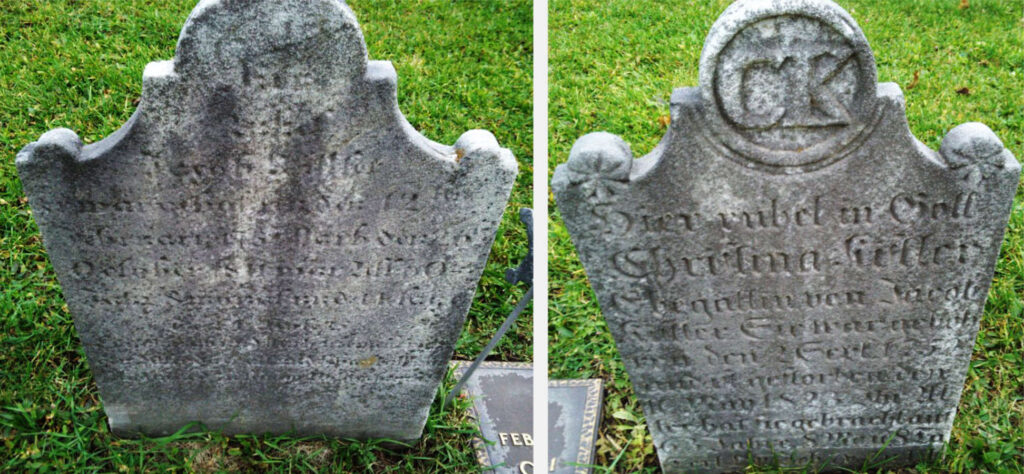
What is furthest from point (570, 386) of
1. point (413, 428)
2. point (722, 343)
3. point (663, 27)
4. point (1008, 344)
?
point (663, 27)

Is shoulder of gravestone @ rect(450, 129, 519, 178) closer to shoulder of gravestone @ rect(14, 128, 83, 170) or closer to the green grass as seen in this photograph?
shoulder of gravestone @ rect(14, 128, 83, 170)

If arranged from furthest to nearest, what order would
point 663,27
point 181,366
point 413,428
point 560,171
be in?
point 663,27, point 413,428, point 181,366, point 560,171

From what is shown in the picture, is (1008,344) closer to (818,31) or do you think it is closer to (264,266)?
(818,31)

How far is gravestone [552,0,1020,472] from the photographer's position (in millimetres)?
2014

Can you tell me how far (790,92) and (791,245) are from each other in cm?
48

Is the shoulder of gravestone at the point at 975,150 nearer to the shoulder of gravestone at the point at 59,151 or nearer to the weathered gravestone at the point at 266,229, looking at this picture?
the weathered gravestone at the point at 266,229

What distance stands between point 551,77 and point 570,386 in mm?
2866

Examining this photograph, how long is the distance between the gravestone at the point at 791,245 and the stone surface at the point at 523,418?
38 cm

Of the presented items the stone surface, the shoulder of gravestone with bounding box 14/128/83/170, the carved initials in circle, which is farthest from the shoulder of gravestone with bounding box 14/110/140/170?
the stone surface

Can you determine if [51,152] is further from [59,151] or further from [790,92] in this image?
[790,92]

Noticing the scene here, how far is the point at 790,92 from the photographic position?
6.58 ft

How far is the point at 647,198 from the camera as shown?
2186 millimetres

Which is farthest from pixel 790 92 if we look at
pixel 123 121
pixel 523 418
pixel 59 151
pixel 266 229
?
pixel 123 121

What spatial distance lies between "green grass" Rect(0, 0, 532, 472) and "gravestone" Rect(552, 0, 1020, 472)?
1.06 meters
